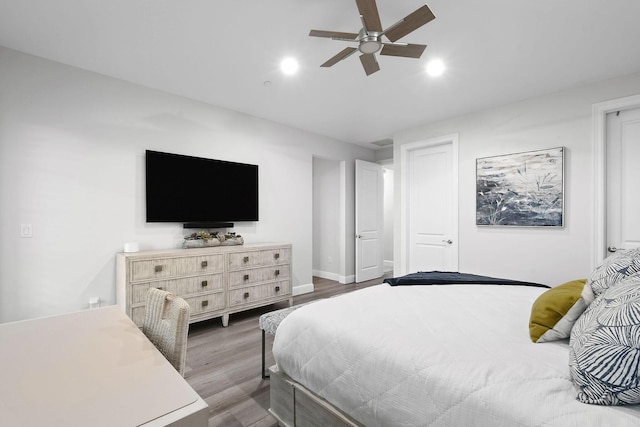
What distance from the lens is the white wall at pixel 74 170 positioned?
2490mm

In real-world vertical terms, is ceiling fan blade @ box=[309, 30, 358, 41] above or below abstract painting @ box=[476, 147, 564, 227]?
above

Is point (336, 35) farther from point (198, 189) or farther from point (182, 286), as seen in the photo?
point (182, 286)

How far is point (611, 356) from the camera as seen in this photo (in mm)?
820

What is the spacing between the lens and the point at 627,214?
2936mm

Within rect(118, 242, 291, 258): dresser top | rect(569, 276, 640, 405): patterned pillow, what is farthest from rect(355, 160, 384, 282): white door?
rect(569, 276, 640, 405): patterned pillow

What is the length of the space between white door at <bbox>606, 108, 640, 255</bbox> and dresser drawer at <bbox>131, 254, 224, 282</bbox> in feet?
13.4

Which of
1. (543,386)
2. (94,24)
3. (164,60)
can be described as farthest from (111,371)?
(164,60)

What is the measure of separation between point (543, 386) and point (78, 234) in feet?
11.4

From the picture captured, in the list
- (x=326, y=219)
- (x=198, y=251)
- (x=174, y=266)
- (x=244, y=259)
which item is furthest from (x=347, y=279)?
(x=174, y=266)

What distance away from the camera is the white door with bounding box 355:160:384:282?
533 cm

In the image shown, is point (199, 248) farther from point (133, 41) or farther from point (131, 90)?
point (133, 41)

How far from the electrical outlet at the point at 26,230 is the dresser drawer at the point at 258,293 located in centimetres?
182

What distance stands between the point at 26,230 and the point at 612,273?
3955 millimetres

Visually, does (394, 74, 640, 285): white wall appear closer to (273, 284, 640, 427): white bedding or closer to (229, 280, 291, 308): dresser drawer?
(273, 284, 640, 427): white bedding
